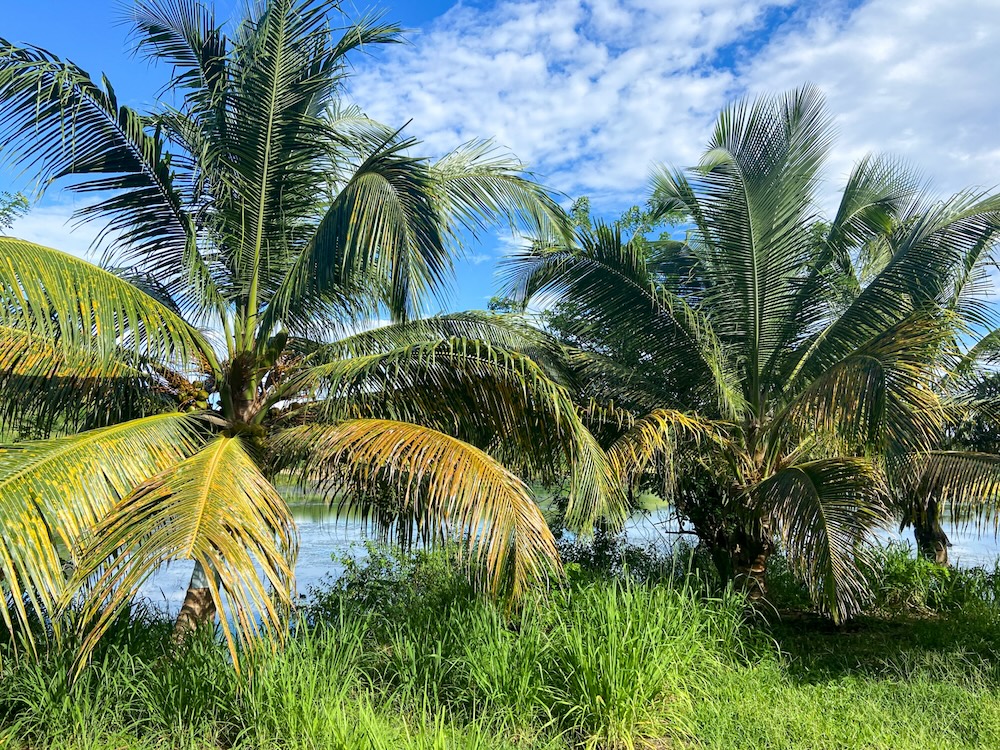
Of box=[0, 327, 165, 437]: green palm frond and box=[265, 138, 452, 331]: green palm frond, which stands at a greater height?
box=[265, 138, 452, 331]: green palm frond

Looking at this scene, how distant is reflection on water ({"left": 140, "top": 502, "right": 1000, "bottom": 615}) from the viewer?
378 inches

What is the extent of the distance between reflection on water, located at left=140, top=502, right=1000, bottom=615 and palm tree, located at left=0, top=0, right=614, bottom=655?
192cm

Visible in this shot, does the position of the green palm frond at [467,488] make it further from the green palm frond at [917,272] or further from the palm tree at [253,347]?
the green palm frond at [917,272]

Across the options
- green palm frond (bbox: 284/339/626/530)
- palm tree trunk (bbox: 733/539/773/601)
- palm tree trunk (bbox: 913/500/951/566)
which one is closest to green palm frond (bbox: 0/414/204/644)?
green palm frond (bbox: 284/339/626/530)

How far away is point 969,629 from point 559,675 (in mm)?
5038

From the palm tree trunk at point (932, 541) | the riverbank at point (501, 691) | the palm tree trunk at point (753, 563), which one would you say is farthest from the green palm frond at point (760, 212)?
the palm tree trunk at point (932, 541)

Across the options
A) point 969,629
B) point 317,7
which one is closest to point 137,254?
point 317,7

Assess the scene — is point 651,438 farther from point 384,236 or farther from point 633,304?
point 384,236

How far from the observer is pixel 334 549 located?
43.8ft

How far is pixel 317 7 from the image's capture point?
20.8ft

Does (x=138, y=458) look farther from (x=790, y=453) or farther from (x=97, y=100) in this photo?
(x=790, y=453)

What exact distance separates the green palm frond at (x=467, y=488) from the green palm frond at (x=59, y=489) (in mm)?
1039

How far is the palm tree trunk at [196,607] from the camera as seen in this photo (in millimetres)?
5848

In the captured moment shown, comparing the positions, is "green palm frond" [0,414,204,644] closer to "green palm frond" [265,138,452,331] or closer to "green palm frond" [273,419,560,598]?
"green palm frond" [273,419,560,598]
